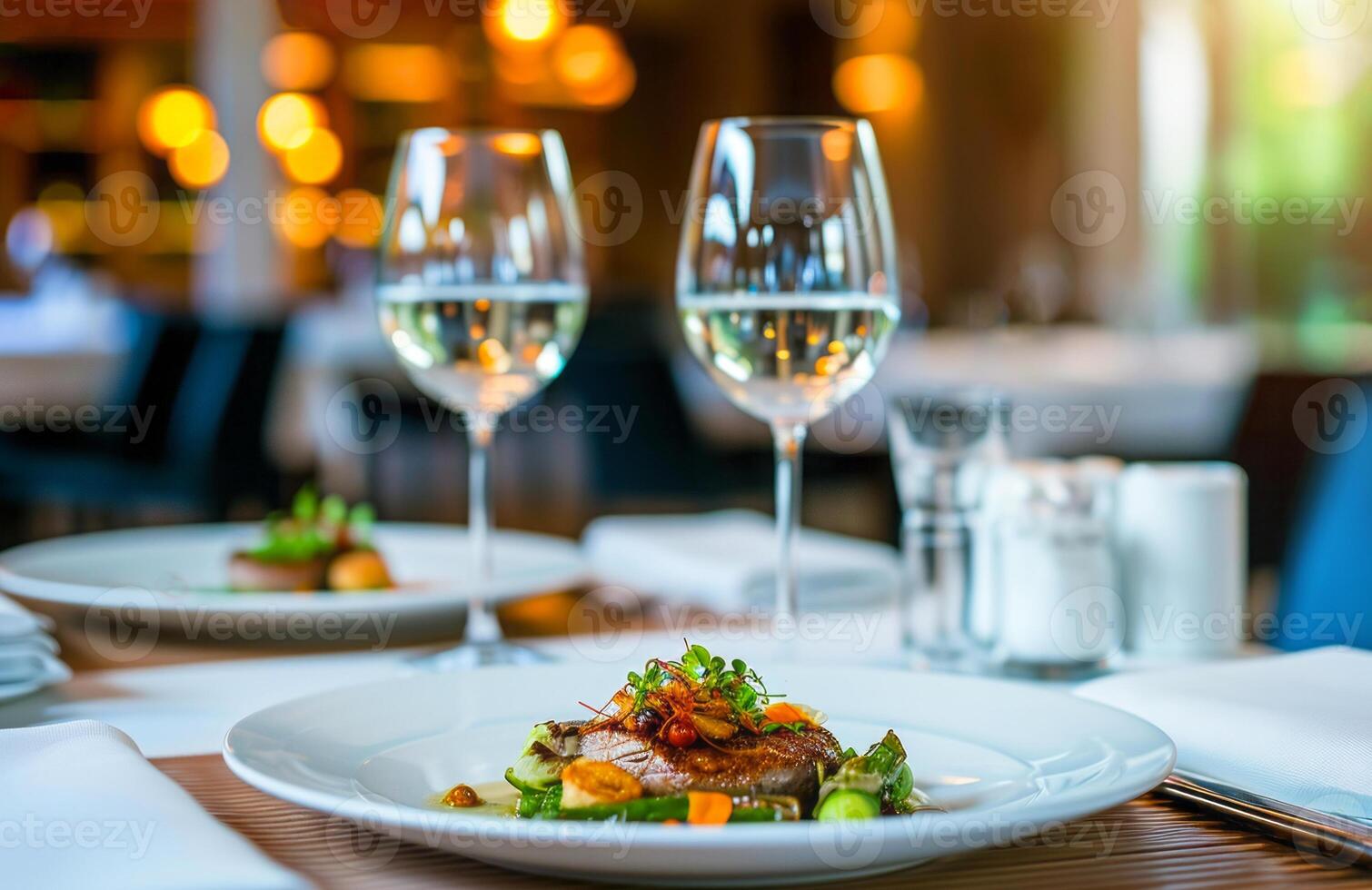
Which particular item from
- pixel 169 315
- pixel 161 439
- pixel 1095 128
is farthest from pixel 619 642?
pixel 1095 128

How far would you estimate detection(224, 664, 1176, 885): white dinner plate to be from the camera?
436 mm

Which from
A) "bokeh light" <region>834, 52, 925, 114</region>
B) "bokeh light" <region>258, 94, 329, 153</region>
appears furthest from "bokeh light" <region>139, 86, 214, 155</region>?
"bokeh light" <region>834, 52, 925, 114</region>

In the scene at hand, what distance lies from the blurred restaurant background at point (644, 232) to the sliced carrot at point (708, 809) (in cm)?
156

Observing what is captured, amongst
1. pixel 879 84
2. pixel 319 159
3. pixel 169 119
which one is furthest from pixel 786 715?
pixel 169 119

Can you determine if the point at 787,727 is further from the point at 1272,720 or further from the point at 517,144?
the point at 517,144

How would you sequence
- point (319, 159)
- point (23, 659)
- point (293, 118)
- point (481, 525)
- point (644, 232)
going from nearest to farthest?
point (23, 659) < point (481, 525) < point (293, 118) < point (319, 159) < point (644, 232)

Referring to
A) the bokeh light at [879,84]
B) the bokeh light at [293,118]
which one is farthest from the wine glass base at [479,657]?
the bokeh light at [293,118]

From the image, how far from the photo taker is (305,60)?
9.28 meters

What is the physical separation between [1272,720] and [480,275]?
1.79 ft

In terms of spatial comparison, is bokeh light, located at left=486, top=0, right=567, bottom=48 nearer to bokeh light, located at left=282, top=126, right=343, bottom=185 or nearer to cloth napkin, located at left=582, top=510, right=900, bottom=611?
bokeh light, located at left=282, top=126, right=343, bottom=185

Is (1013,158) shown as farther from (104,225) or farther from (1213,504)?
(1213,504)

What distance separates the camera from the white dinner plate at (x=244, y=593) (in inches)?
39.0

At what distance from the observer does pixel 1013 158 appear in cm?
788

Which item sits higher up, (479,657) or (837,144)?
(837,144)
